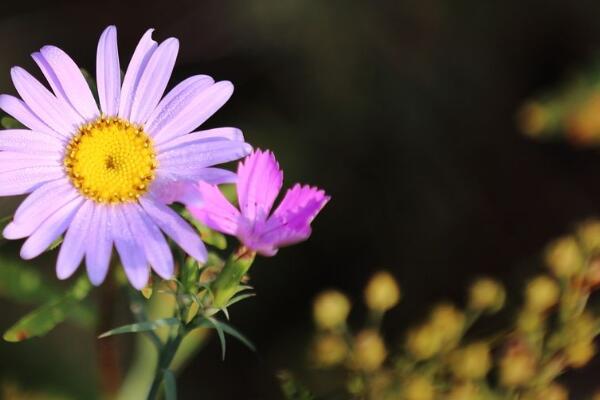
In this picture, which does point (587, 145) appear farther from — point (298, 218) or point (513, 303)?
point (298, 218)

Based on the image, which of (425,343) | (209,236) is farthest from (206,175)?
(425,343)

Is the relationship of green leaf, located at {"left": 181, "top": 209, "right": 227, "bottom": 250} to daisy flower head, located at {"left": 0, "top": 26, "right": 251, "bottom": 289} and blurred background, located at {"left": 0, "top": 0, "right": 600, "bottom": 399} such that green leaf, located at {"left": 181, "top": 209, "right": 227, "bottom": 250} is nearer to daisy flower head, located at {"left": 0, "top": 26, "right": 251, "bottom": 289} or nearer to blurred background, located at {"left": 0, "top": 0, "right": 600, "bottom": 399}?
daisy flower head, located at {"left": 0, "top": 26, "right": 251, "bottom": 289}

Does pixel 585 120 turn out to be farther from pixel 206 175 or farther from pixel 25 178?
pixel 25 178

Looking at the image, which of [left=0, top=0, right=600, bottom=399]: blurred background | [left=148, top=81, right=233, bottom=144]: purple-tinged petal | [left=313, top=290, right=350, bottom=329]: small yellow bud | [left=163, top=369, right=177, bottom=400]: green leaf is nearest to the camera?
[left=163, top=369, right=177, bottom=400]: green leaf

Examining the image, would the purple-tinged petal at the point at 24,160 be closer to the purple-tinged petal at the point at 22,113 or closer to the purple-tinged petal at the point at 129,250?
the purple-tinged petal at the point at 22,113

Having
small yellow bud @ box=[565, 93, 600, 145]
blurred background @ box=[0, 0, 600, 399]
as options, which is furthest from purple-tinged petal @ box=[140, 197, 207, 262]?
small yellow bud @ box=[565, 93, 600, 145]

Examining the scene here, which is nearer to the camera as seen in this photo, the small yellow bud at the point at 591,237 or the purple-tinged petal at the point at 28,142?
the purple-tinged petal at the point at 28,142

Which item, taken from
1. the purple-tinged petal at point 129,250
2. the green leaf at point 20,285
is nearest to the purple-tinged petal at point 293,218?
the purple-tinged petal at point 129,250

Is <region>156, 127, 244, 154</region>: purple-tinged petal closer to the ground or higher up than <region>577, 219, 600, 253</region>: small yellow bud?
closer to the ground
